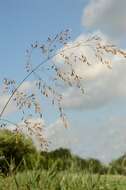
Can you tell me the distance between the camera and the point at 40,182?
611 cm

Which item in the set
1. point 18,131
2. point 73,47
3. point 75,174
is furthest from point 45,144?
point 75,174

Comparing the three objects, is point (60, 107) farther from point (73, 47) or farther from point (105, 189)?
point (105, 189)

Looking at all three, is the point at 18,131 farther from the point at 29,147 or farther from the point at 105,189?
the point at 29,147

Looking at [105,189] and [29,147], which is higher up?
[29,147]

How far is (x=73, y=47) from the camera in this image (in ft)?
17.6

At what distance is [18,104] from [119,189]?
2503mm

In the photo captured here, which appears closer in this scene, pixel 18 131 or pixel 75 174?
pixel 18 131

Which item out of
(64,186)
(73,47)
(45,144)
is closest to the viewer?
(45,144)

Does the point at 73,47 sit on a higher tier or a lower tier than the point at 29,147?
lower

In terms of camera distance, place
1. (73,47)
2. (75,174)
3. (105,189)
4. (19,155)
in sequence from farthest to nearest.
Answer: (19,155)
(75,174)
(105,189)
(73,47)

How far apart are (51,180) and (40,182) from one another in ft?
0.82

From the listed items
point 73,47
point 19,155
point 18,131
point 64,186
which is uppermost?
point 19,155

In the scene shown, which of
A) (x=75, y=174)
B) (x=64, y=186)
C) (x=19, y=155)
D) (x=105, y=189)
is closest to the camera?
(x=64, y=186)

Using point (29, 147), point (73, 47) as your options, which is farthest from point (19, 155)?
point (73, 47)
